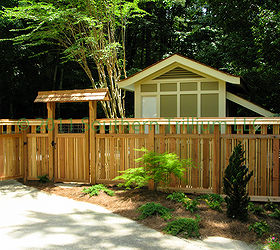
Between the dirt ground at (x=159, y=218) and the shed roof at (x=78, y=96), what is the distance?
85.8 inches

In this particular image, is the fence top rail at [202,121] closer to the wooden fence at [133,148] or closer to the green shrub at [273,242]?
the wooden fence at [133,148]

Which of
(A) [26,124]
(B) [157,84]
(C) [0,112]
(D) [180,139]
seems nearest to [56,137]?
(A) [26,124]

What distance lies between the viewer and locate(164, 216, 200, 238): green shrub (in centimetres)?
406

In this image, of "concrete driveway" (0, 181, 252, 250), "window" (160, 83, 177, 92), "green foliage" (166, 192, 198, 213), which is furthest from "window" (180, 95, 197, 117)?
"concrete driveway" (0, 181, 252, 250)

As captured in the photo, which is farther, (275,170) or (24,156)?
(24,156)

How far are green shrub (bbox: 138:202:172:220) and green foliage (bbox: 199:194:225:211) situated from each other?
0.83 metres

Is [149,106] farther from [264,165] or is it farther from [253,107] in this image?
[264,165]

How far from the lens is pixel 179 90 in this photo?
10.8m

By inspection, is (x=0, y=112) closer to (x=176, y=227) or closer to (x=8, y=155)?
(x=8, y=155)

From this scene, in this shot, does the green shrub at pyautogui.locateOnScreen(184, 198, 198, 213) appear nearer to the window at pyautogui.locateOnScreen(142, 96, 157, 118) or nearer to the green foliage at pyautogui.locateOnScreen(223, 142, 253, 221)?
the green foliage at pyautogui.locateOnScreen(223, 142, 253, 221)

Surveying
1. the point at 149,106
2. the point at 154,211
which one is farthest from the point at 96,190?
the point at 149,106

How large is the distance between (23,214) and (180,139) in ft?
11.4

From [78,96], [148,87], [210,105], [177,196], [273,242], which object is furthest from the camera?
[148,87]

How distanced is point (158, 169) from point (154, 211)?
1.05m
